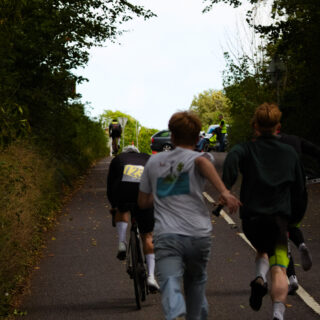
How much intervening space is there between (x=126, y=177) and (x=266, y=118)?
229 cm

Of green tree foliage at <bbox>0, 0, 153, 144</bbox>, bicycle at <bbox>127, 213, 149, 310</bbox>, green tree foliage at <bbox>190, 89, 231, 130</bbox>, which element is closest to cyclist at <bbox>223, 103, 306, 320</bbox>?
bicycle at <bbox>127, 213, 149, 310</bbox>

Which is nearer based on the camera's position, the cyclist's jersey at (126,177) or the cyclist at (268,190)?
the cyclist at (268,190)

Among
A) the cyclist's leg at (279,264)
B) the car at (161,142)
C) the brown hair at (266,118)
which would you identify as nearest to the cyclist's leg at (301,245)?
the cyclist's leg at (279,264)

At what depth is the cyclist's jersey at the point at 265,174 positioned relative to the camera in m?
5.49

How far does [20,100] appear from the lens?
19.1 metres

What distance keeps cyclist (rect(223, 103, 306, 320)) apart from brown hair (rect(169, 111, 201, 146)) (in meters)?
0.59

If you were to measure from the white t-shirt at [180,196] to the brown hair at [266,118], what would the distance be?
93 cm

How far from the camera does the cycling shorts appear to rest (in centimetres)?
561

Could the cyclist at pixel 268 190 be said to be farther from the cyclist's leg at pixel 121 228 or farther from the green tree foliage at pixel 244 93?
the green tree foliage at pixel 244 93

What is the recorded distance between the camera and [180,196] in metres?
4.91

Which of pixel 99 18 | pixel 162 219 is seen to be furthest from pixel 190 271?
pixel 99 18

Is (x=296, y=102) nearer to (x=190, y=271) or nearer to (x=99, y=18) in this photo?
(x=99, y=18)

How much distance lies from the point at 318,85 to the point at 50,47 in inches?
294

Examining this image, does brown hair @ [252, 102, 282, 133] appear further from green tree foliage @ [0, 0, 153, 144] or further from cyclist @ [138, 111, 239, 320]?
green tree foliage @ [0, 0, 153, 144]
